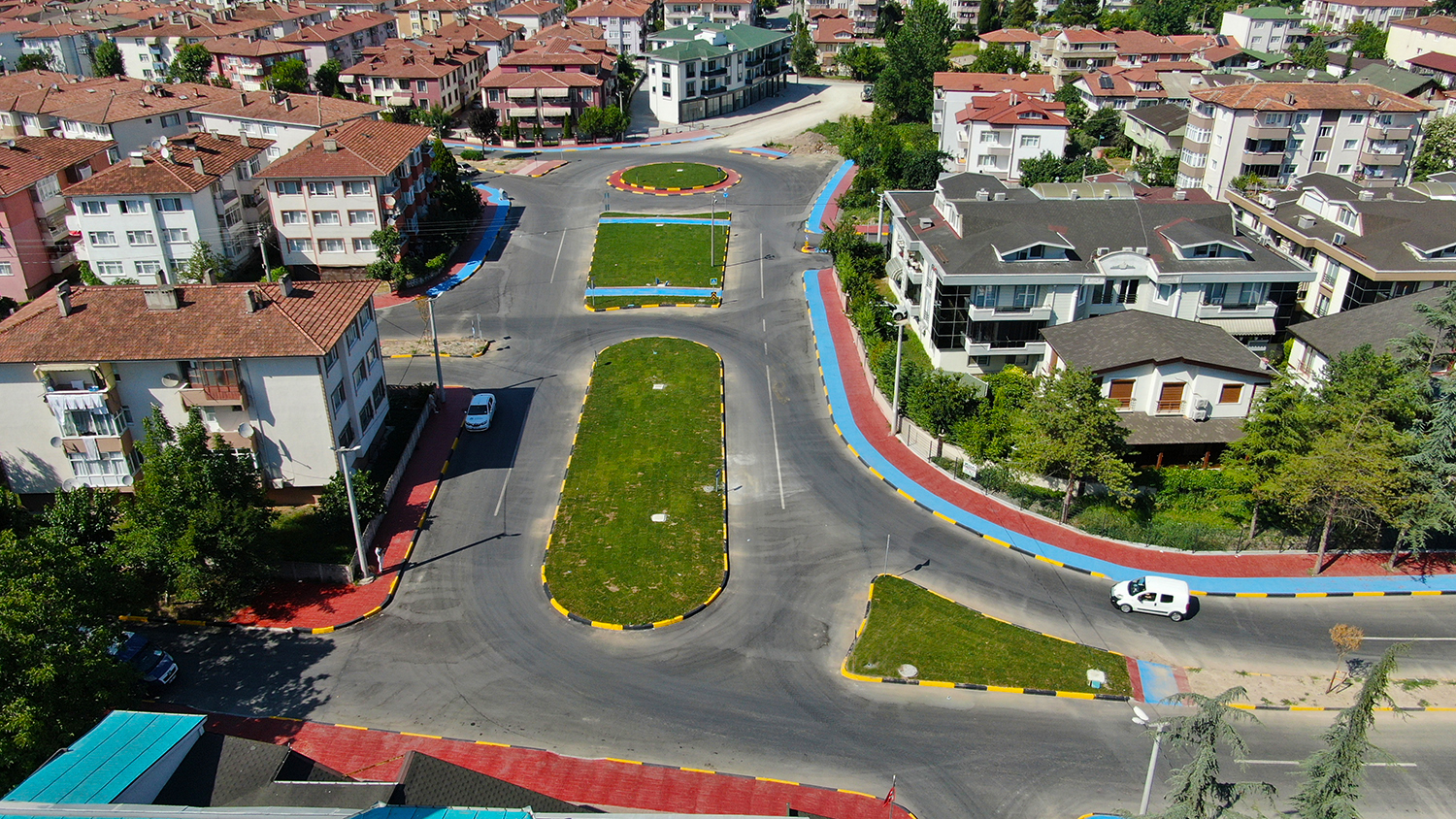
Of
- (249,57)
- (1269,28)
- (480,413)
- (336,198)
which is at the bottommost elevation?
(480,413)

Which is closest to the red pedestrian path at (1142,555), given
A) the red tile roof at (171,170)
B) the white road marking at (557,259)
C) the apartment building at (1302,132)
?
the white road marking at (557,259)

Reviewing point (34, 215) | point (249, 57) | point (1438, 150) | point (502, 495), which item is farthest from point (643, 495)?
point (249, 57)

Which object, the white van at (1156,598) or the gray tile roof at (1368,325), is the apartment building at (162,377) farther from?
the gray tile roof at (1368,325)

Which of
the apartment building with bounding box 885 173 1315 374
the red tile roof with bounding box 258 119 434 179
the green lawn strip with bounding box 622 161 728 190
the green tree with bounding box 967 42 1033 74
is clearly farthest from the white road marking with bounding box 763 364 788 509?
the green tree with bounding box 967 42 1033 74

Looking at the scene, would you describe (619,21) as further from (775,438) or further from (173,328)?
(173,328)

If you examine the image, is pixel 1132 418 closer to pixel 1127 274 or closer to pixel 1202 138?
pixel 1127 274

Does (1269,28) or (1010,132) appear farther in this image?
(1269,28)
